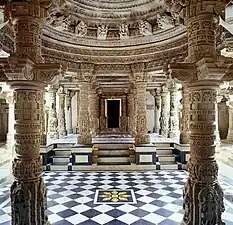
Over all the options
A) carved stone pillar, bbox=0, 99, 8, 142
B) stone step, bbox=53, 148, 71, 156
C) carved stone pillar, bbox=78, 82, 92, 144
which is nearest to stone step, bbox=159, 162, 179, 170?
carved stone pillar, bbox=78, 82, 92, 144

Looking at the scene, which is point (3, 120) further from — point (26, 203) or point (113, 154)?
point (26, 203)

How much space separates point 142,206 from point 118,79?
8.00 m

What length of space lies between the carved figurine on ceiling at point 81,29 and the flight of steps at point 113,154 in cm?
434

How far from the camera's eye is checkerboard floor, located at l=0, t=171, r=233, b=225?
471cm

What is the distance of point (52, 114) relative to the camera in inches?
497

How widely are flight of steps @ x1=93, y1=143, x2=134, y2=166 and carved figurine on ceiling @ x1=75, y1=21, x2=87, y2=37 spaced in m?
4.34

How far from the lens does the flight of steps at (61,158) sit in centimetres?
898

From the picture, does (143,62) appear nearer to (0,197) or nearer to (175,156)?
(175,156)

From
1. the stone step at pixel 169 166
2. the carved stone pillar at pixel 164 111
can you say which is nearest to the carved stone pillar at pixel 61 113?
the carved stone pillar at pixel 164 111

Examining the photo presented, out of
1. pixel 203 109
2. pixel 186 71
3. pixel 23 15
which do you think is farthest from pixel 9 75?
pixel 203 109

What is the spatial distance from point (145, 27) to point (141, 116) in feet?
10.9

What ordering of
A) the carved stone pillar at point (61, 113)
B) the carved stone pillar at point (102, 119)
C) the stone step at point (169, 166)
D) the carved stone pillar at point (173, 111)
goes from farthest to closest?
the carved stone pillar at point (102, 119) → the carved stone pillar at point (61, 113) → the carved stone pillar at point (173, 111) → the stone step at point (169, 166)

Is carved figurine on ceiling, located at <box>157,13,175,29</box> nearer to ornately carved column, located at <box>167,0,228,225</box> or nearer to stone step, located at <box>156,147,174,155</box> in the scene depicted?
ornately carved column, located at <box>167,0,228,225</box>

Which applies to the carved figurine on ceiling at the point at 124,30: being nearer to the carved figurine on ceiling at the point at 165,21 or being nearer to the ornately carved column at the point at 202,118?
the carved figurine on ceiling at the point at 165,21
